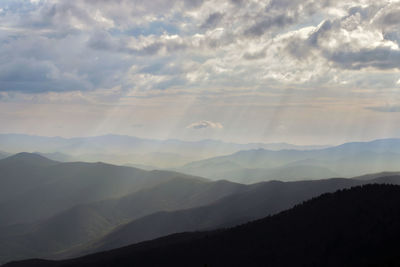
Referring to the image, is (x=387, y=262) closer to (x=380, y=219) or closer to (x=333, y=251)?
(x=333, y=251)

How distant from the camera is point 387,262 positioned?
89938mm

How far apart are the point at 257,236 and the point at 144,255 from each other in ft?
147

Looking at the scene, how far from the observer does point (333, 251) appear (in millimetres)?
117875

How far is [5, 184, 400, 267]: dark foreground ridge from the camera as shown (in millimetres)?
113000

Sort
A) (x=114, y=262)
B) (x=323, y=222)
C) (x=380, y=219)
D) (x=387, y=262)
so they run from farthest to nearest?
1. (x=114, y=262)
2. (x=323, y=222)
3. (x=380, y=219)
4. (x=387, y=262)

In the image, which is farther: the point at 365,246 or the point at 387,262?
the point at 365,246

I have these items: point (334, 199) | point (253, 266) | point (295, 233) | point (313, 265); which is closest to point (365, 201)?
point (334, 199)

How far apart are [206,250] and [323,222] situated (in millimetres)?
44044

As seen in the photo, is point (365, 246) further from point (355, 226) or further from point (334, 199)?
point (334, 199)

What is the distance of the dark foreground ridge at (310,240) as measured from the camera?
113 meters

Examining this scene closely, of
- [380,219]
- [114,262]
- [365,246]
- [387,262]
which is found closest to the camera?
[387,262]

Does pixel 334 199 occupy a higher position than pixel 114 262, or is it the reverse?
pixel 334 199

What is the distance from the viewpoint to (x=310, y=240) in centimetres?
12938

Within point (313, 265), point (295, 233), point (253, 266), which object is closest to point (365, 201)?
point (295, 233)
